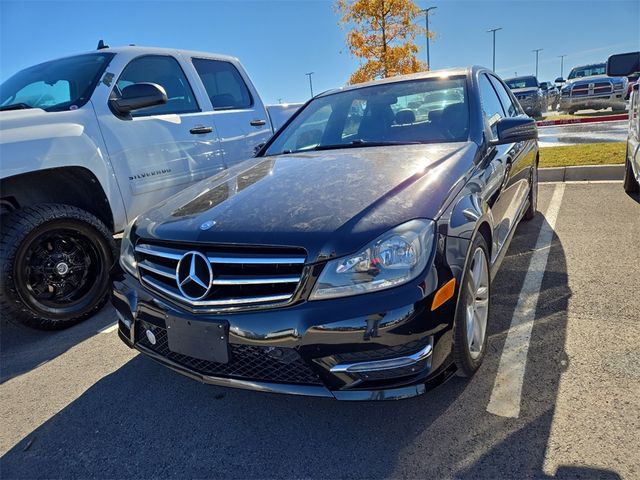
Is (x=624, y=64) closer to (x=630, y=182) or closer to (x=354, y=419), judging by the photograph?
(x=630, y=182)

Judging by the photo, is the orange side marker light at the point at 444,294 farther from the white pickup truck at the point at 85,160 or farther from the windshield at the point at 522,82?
the windshield at the point at 522,82

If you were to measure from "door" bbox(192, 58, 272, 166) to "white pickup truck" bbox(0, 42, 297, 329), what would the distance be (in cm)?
6

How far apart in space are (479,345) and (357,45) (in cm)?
1532

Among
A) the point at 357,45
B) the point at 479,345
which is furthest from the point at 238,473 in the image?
the point at 357,45

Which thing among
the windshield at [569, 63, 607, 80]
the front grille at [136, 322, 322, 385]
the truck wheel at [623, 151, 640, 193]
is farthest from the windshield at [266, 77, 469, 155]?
the windshield at [569, 63, 607, 80]

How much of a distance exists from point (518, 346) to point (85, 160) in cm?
314

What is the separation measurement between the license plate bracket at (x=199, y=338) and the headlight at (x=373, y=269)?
428 millimetres

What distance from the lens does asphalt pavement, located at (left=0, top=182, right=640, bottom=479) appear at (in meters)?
1.84

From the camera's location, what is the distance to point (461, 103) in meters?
3.05

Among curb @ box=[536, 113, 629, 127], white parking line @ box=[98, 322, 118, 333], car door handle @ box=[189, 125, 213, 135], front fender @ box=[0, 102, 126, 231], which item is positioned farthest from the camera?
curb @ box=[536, 113, 629, 127]

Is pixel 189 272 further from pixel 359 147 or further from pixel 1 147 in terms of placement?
pixel 1 147

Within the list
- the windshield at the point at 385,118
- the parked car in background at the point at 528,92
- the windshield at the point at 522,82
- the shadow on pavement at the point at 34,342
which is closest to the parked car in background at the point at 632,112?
the windshield at the point at 385,118

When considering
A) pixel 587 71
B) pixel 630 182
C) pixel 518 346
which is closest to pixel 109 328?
pixel 518 346

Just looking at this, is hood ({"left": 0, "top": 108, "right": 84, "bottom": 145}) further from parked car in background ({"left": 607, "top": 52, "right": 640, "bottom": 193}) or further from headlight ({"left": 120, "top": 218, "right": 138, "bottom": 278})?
parked car in background ({"left": 607, "top": 52, "right": 640, "bottom": 193})
